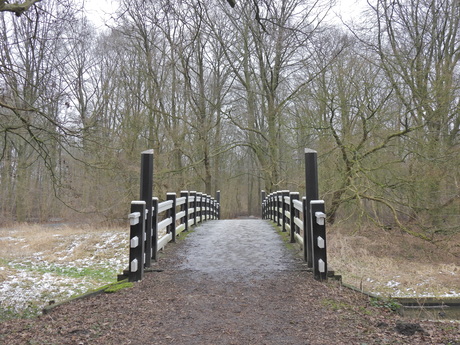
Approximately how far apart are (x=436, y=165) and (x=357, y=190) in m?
2.27

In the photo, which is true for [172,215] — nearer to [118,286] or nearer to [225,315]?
[118,286]

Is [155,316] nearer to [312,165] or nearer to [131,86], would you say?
[312,165]

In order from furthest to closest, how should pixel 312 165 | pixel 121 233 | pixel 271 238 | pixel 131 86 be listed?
1. pixel 131 86
2. pixel 121 233
3. pixel 271 238
4. pixel 312 165

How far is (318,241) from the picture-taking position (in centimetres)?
572

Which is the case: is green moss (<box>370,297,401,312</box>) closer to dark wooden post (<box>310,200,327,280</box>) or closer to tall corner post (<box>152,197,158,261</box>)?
dark wooden post (<box>310,200,327,280</box>)

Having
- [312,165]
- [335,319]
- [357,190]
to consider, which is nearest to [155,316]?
[335,319]

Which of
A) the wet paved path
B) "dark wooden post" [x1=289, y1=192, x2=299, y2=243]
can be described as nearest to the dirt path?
the wet paved path

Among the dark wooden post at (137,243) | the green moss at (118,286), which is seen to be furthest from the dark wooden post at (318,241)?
the green moss at (118,286)

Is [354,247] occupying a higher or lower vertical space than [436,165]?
lower

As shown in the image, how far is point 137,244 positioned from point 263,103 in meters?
19.5

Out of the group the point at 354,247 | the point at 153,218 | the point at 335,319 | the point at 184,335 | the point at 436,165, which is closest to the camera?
the point at 184,335

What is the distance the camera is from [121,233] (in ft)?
50.1

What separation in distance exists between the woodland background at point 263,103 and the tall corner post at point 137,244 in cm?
202

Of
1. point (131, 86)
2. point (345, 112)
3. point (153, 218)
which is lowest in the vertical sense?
point (153, 218)
